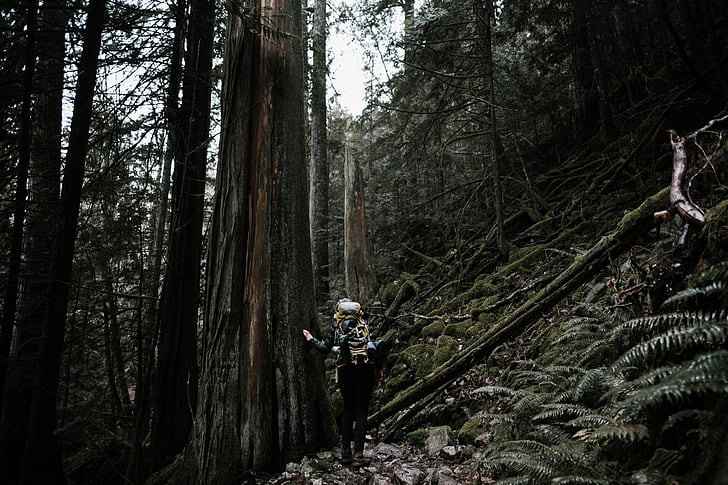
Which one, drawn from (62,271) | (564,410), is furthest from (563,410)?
(62,271)

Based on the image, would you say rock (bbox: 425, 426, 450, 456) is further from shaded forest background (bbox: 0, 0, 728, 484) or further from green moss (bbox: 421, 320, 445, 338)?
green moss (bbox: 421, 320, 445, 338)

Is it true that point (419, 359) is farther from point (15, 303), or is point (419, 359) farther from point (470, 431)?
point (15, 303)

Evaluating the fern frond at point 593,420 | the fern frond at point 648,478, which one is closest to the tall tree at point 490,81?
the fern frond at point 593,420

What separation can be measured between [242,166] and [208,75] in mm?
1425

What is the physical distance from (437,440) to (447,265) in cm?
576

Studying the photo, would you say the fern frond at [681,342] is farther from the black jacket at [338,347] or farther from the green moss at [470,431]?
the black jacket at [338,347]

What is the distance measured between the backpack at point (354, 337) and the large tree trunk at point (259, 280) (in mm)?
391

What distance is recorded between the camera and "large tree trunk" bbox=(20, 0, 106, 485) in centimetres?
317

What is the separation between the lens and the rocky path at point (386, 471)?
11.3ft

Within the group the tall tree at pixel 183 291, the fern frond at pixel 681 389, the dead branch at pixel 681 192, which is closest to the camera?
the fern frond at pixel 681 389

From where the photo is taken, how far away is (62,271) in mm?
3160

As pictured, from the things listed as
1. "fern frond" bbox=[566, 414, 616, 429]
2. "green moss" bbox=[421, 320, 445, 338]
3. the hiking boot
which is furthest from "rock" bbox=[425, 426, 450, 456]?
"green moss" bbox=[421, 320, 445, 338]

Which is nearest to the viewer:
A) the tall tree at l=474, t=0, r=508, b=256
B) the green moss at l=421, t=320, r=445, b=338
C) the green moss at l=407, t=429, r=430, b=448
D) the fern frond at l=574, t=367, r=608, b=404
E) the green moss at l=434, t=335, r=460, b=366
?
the fern frond at l=574, t=367, r=608, b=404

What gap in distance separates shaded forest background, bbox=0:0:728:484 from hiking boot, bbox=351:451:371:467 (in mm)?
391
